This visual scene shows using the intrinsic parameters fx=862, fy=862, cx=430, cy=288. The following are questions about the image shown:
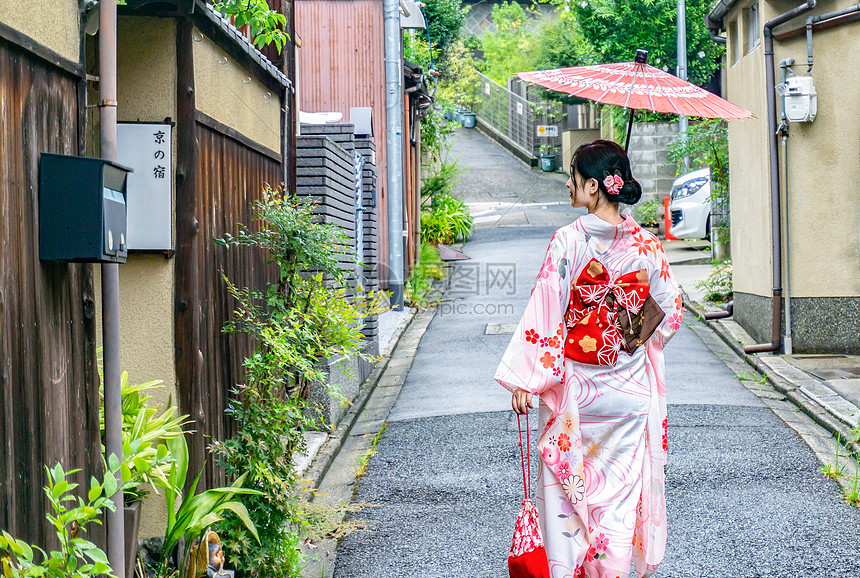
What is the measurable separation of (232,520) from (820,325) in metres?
7.48

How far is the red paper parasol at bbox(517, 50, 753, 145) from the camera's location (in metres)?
4.85

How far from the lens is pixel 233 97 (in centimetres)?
521

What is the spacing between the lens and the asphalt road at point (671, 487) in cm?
447

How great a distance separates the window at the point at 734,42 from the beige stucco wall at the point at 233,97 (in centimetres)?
752

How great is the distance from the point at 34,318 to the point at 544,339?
198 cm

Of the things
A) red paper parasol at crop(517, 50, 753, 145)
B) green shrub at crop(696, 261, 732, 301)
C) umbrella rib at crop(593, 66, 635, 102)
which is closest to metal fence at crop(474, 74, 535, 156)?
green shrub at crop(696, 261, 732, 301)

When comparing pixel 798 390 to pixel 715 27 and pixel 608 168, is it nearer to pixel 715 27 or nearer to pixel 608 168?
pixel 608 168

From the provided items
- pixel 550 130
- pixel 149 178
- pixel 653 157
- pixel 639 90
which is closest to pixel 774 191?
pixel 639 90

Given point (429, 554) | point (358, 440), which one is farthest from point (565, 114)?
point (429, 554)

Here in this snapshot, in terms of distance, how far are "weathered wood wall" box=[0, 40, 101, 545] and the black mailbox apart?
4 centimetres

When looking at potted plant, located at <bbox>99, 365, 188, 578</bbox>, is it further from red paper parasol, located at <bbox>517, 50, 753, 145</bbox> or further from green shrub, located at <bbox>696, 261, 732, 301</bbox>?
green shrub, located at <bbox>696, 261, 732, 301</bbox>

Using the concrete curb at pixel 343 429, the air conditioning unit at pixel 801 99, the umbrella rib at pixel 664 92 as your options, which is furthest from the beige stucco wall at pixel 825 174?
the umbrella rib at pixel 664 92

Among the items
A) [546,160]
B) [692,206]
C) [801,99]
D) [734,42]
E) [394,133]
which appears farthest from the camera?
[546,160]

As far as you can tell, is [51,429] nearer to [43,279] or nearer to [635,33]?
[43,279]
